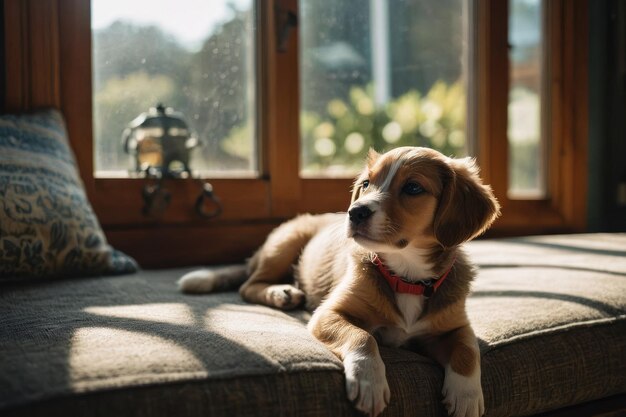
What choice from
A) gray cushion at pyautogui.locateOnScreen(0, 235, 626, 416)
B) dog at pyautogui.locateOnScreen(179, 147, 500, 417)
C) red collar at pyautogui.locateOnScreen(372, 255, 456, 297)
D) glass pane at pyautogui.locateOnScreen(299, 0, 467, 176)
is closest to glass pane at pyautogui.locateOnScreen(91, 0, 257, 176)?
glass pane at pyautogui.locateOnScreen(299, 0, 467, 176)

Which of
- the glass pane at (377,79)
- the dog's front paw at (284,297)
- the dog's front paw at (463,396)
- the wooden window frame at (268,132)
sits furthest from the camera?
the glass pane at (377,79)

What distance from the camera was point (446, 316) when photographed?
1529 mm

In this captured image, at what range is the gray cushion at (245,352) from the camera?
103cm

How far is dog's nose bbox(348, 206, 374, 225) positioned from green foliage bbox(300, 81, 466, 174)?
174 centimetres

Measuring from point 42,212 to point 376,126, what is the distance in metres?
2.27

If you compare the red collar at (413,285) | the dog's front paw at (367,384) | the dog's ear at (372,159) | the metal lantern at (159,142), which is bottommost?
the dog's front paw at (367,384)

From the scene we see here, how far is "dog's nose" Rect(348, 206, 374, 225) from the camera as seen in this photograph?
4.93 ft

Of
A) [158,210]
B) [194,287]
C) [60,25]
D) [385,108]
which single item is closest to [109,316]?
[194,287]

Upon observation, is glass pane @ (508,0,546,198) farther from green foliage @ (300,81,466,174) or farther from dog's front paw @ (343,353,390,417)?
dog's front paw @ (343,353,390,417)

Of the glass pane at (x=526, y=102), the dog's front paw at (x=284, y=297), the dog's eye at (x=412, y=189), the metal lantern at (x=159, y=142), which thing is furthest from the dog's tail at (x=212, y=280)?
the glass pane at (x=526, y=102)

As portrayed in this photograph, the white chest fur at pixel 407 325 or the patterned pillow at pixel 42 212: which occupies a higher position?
the patterned pillow at pixel 42 212

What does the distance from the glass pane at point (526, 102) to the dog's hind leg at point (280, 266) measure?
2083 millimetres

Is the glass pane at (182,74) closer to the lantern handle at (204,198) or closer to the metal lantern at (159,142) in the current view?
the metal lantern at (159,142)

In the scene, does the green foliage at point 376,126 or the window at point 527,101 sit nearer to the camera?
the green foliage at point 376,126
